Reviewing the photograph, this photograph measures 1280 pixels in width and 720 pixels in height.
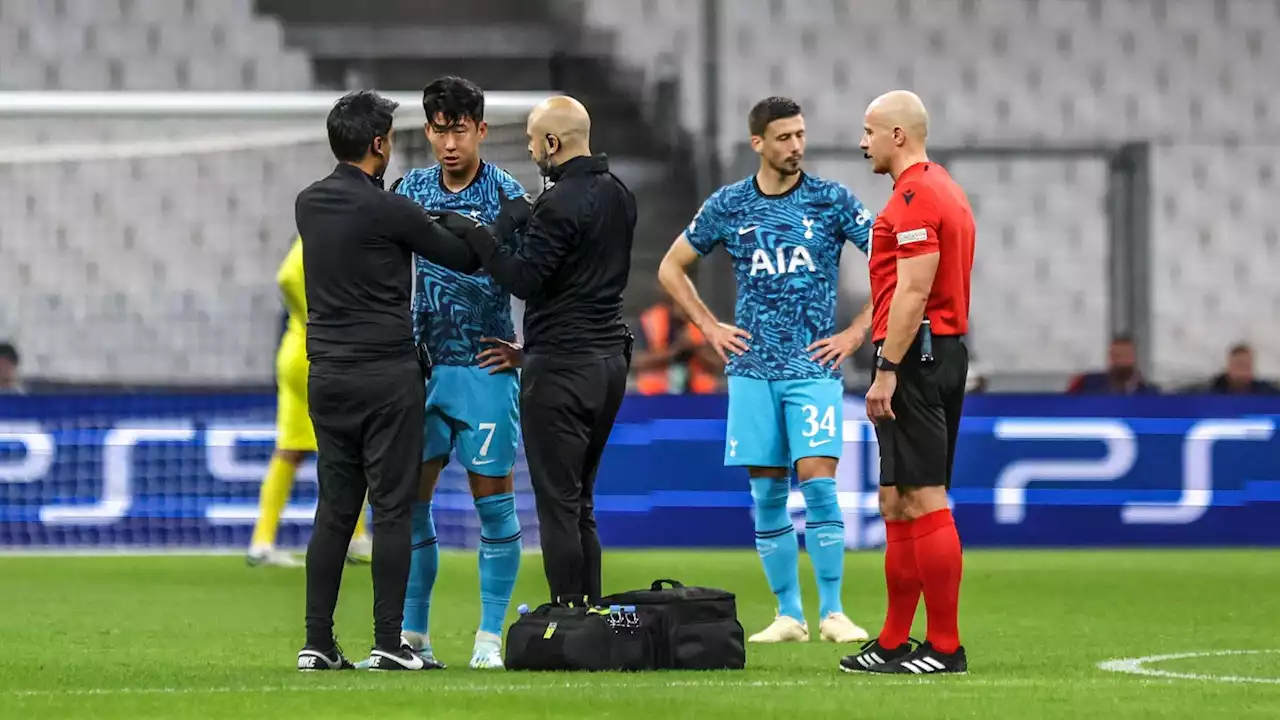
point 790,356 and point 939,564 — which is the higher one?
point 790,356

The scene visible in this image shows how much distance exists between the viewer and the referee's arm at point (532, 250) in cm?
651

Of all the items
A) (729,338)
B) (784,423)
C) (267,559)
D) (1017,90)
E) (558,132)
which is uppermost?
(1017,90)

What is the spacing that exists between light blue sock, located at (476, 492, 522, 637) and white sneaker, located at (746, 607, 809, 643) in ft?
4.25

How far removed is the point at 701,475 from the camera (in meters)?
13.2

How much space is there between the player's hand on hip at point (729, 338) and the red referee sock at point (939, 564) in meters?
1.77

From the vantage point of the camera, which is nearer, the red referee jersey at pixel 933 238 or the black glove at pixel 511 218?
the red referee jersey at pixel 933 238

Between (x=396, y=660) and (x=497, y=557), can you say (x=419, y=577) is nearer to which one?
(x=497, y=557)

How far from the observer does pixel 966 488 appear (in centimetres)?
1333

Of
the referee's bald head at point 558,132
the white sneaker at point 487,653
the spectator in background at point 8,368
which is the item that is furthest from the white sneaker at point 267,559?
the referee's bald head at point 558,132

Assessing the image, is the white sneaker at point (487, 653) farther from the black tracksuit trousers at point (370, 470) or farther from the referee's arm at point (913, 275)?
the referee's arm at point (913, 275)

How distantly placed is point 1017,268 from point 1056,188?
0.75 meters

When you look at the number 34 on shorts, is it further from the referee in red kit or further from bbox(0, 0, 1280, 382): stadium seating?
bbox(0, 0, 1280, 382): stadium seating

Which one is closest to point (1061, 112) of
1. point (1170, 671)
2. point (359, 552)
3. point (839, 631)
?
point (359, 552)

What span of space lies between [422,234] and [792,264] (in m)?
2.12
